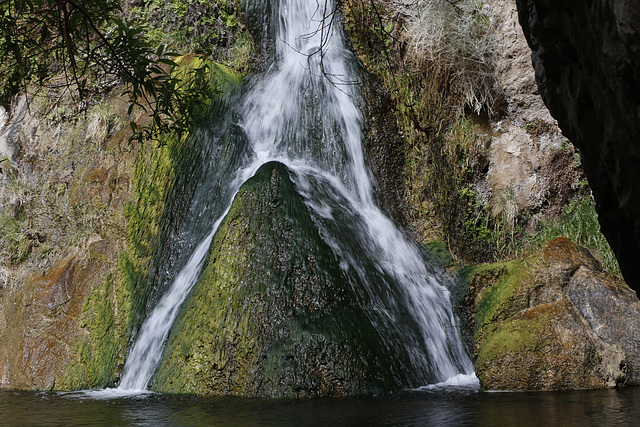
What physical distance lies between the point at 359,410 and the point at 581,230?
401 cm

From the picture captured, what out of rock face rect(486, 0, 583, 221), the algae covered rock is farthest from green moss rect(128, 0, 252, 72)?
the algae covered rock

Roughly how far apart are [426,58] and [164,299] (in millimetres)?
4785

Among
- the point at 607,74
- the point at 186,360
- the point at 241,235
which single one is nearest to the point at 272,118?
the point at 241,235

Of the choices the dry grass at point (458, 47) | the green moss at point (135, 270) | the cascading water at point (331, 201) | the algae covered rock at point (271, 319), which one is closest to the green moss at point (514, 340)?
the cascading water at point (331, 201)

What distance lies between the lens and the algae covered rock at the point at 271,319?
447 cm

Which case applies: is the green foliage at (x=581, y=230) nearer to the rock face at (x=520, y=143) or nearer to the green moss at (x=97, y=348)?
the rock face at (x=520, y=143)

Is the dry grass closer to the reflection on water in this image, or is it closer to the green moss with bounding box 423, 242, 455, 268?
the green moss with bounding box 423, 242, 455, 268

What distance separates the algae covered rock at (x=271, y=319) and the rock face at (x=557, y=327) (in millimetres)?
981

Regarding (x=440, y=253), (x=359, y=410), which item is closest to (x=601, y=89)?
(x=359, y=410)

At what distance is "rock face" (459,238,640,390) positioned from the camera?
4570 mm

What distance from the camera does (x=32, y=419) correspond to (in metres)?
3.77

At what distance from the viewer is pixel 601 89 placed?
1.73 metres

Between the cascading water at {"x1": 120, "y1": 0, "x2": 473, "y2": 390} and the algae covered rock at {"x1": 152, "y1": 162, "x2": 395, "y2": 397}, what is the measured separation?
0.26 m

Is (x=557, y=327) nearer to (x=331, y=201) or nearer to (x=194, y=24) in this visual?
(x=331, y=201)
